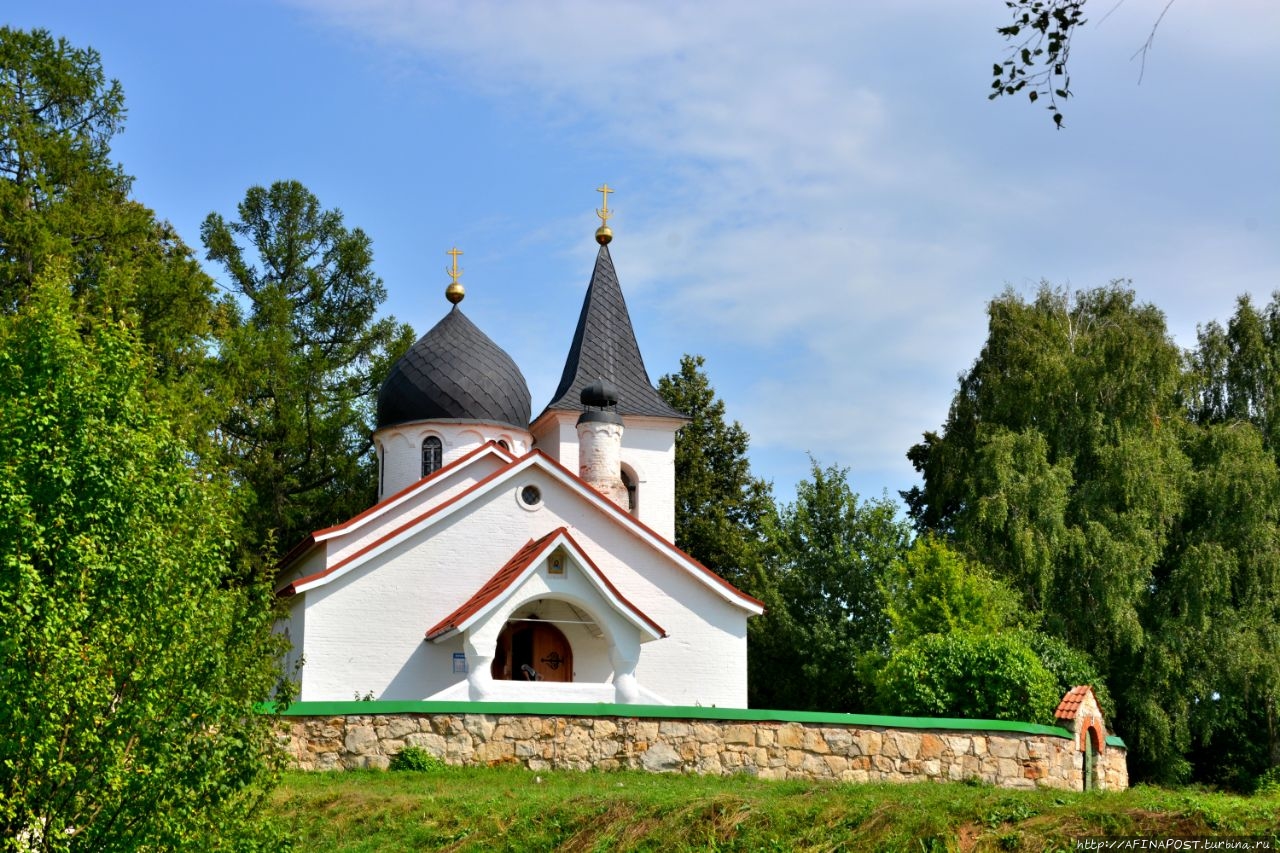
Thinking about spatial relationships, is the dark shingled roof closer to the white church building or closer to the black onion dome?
the white church building

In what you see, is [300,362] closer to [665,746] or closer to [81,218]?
[81,218]

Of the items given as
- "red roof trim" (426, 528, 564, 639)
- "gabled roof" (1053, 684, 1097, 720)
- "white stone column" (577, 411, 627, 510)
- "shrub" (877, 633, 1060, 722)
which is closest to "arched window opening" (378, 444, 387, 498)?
"white stone column" (577, 411, 627, 510)

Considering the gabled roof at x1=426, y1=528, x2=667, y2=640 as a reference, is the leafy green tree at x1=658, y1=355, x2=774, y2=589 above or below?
above

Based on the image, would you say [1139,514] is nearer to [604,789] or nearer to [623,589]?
[623,589]

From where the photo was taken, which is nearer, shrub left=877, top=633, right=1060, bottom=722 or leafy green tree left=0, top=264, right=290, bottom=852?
leafy green tree left=0, top=264, right=290, bottom=852

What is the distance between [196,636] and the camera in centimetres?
943

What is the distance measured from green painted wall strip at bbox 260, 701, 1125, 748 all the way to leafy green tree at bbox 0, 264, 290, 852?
4275 mm

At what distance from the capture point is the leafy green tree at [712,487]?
34.3 m

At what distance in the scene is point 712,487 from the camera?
118 feet

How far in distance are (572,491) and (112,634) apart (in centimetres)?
1208

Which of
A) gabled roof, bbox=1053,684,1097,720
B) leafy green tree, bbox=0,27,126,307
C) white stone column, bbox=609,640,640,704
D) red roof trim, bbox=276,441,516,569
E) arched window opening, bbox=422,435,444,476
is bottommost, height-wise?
gabled roof, bbox=1053,684,1097,720

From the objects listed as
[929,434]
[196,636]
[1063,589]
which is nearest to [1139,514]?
[1063,589]

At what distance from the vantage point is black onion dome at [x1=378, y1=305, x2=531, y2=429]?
25.5 meters

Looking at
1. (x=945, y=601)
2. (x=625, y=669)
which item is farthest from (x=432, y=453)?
(x=945, y=601)
